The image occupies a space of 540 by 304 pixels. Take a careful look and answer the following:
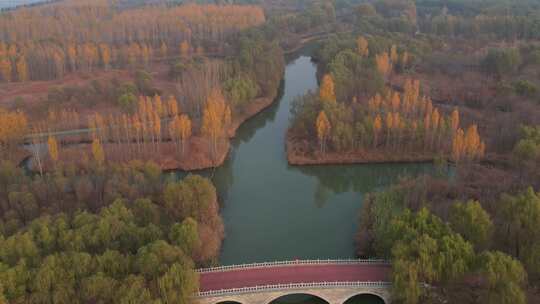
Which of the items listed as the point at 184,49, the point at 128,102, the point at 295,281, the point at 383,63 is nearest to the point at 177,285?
the point at 295,281

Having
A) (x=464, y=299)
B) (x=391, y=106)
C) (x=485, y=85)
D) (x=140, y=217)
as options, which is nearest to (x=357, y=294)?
(x=464, y=299)

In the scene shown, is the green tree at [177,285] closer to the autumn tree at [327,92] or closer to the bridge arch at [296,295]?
the bridge arch at [296,295]

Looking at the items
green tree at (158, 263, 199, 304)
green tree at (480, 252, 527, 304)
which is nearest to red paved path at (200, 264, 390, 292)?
green tree at (158, 263, 199, 304)

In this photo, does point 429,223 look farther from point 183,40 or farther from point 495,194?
point 183,40

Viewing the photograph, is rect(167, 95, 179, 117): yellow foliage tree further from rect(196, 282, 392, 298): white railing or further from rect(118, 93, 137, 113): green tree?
rect(196, 282, 392, 298): white railing

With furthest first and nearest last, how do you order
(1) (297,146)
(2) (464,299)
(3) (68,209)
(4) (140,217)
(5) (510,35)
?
(5) (510,35) → (1) (297,146) → (3) (68,209) → (4) (140,217) → (2) (464,299)
